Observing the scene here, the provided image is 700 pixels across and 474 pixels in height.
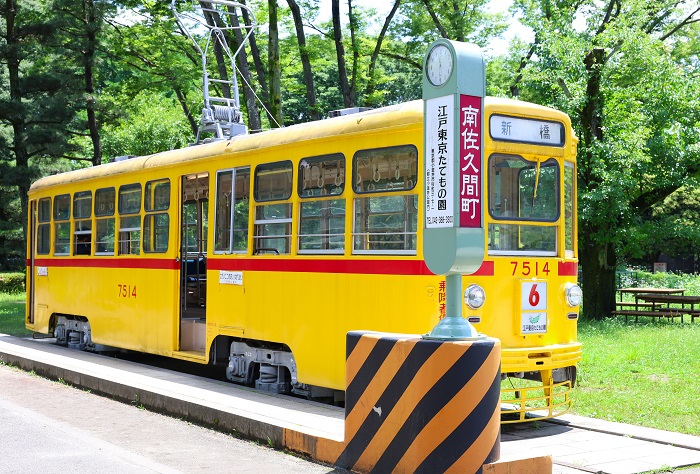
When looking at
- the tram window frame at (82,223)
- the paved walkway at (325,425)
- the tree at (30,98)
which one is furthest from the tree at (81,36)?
the paved walkway at (325,425)

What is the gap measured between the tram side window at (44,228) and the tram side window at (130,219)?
3.44 m

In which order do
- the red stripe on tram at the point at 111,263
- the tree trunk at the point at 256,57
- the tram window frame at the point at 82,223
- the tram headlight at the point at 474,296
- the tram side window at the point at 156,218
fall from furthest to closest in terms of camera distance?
the tree trunk at the point at 256,57, the tram window frame at the point at 82,223, the tram side window at the point at 156,218, the red stripe on tram at the point at 111,263, the tram headlight at the point at 474,296

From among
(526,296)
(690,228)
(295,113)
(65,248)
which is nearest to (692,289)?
(690,228)

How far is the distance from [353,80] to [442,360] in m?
21.6

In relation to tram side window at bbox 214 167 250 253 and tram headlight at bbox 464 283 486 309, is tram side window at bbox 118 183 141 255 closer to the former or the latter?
tram side window at bbox 214 167 250 253

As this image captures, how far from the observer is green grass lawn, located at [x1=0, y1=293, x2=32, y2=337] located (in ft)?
64.5

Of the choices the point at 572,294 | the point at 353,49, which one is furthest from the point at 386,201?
the point at 353,49

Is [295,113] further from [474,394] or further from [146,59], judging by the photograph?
[474,394]

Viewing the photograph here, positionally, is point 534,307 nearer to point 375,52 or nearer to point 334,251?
point 334,251

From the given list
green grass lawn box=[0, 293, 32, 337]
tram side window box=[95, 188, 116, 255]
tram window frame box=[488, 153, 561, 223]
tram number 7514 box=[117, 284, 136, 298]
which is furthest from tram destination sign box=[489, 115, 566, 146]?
green grass lawn box=[0, 293, 32, 337]

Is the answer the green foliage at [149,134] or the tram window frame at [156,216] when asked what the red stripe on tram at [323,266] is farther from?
the green foliage at [149,134]

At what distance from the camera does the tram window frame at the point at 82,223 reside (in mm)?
15227

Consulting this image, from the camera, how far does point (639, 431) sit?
328 inches

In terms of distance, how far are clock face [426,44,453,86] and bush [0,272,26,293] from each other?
31976 mm
